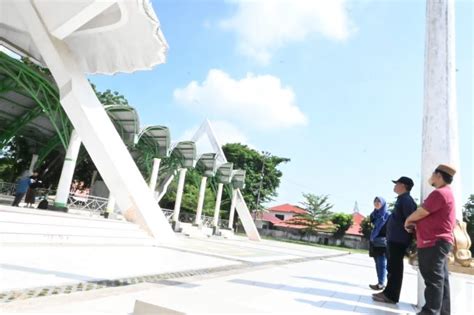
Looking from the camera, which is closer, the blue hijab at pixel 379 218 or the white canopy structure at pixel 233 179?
the blue hijab at pixel 379 218

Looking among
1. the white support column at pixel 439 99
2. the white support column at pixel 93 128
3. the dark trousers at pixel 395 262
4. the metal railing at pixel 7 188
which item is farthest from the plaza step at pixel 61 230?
the metal railing at pixel 7 188

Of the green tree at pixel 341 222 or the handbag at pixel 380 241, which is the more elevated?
the green tree at pixel 341 222

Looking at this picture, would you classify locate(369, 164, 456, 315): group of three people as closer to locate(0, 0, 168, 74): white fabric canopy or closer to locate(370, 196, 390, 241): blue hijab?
locate(370, 196, 390, 241): blue hijab

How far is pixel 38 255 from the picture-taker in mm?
5742

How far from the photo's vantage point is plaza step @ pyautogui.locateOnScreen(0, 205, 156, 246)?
7028 mm

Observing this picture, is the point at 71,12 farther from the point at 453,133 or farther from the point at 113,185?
the point at 453,133

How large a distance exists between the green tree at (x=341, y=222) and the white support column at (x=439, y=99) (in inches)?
1718

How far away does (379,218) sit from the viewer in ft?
20.2

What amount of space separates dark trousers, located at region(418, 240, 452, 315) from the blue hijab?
7.67 ft

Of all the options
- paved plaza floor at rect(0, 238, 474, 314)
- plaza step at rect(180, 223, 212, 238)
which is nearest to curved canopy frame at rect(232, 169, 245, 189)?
plaza step at rect(180, 223, 212, 238)

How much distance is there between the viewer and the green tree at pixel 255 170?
40.1 metres

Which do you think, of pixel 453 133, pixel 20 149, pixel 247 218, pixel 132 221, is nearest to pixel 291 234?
pixel 247 218

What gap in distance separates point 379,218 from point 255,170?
35231mm

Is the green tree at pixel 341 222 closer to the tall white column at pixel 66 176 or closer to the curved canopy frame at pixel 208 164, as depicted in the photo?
the curved canopy frame at pixel 208 164
